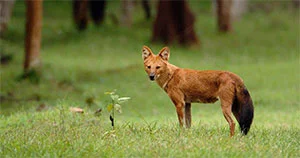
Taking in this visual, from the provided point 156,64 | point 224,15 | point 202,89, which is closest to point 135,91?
point 156,64

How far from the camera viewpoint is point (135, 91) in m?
18.2

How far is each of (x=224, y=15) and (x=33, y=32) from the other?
11504 mm

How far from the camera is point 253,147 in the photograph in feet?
25.2

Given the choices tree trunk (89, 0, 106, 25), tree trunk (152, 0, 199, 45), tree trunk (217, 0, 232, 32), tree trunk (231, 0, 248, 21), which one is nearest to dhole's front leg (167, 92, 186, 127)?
tree trunk (152, 0, 199, 45)

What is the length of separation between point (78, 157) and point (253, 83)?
1250 centimetres

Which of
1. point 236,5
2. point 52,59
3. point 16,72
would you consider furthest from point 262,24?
point 16,72

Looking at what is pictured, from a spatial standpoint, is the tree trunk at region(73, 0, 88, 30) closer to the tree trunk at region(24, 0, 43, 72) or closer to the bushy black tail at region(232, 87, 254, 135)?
the tree trunk at region(24, 0, 43, 72)

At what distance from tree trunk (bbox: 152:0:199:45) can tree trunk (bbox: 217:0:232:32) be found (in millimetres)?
2984

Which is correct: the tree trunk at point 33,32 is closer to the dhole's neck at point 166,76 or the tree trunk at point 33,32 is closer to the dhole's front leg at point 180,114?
the dhole's neck at point 166,76

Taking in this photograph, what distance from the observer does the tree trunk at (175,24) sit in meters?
26.1

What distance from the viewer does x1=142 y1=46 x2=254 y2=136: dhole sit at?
870 centimetres

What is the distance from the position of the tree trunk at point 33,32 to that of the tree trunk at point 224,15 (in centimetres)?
1110

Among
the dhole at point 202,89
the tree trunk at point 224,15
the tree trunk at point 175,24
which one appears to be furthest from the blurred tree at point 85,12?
the dhole at point 202,89

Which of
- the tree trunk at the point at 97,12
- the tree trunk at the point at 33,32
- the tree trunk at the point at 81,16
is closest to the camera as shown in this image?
the tree trunk at the point at 33,32
